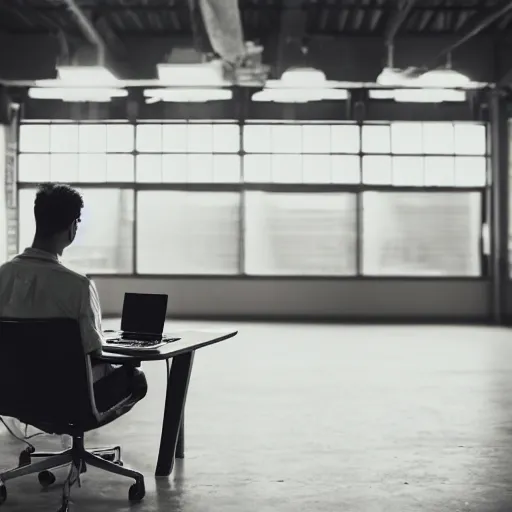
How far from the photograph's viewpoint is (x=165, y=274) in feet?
38.8

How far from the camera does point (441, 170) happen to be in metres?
11.8

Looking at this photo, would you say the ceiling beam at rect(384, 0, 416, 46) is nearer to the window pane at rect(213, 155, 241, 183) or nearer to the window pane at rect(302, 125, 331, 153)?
the window pane at rect(302, 125, 331, 153)

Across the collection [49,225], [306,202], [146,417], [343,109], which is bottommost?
[146,417]

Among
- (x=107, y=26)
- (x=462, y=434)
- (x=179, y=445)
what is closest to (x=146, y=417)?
(x=179, y=445)

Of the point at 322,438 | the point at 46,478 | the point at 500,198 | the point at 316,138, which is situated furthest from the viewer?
the point at 316,138

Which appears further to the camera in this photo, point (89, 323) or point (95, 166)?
point (95, 166)

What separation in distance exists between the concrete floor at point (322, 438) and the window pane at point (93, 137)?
16.8 feet

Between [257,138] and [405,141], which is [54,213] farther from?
[405,141]

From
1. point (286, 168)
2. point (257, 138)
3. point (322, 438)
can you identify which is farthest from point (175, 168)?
point (322, 438)

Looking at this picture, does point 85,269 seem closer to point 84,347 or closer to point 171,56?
point 171,56

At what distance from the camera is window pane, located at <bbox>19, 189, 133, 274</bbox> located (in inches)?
470

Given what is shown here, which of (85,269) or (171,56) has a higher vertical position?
(171,56)

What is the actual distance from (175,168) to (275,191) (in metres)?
1.53

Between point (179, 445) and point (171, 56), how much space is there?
23.8ft
